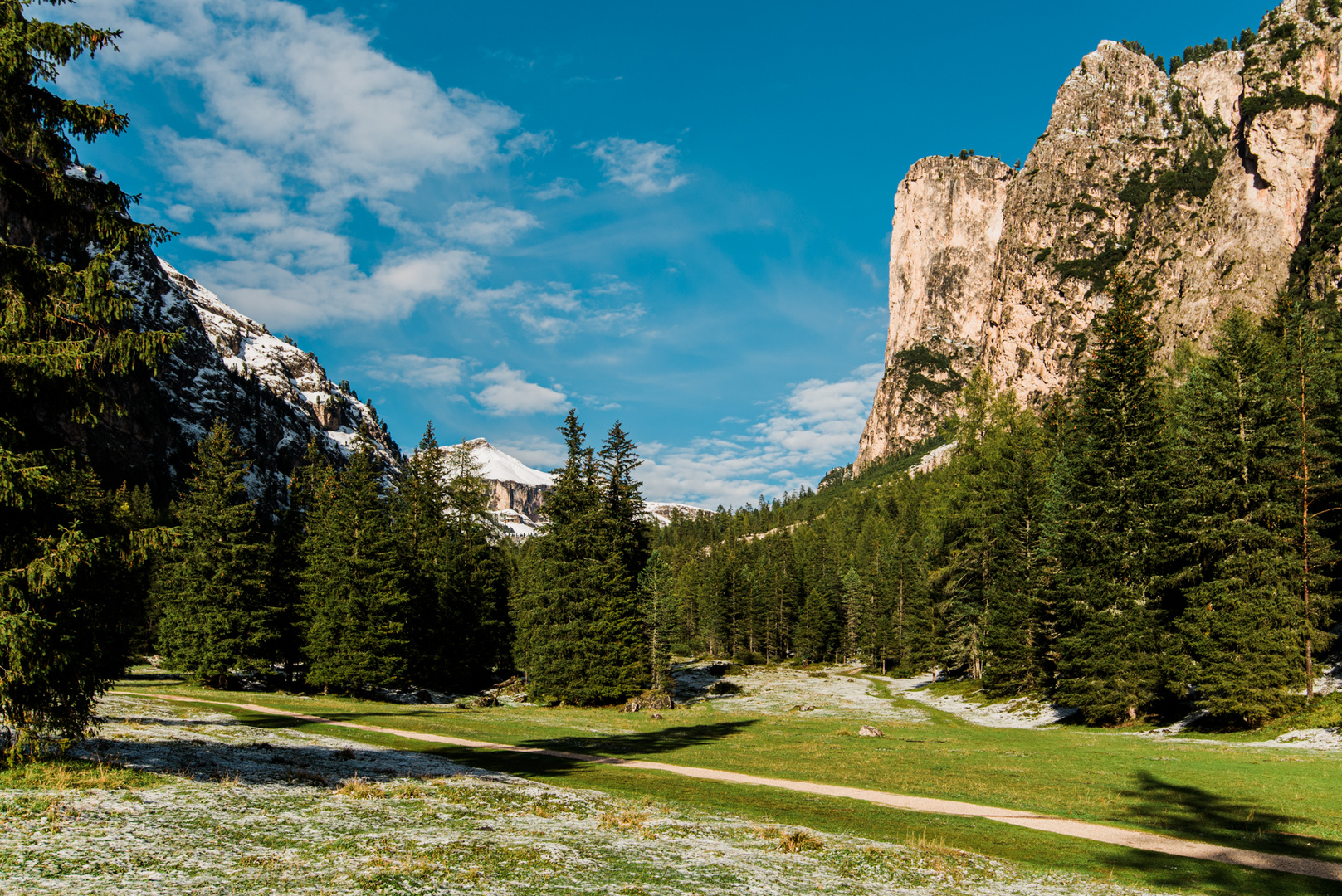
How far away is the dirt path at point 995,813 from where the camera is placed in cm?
1237

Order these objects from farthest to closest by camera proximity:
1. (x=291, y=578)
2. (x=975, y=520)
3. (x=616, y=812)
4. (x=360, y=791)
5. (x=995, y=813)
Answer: (x=975, y=520), (x=291, y=578), (x=995, y=813), (x=616, y=812), (x=360, y=791)

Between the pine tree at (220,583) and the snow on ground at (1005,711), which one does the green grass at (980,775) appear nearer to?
the pine tree at (220,583)

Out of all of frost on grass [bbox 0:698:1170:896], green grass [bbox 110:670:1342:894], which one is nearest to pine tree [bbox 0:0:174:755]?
frost on grass [bbox 0:698:1170:896]

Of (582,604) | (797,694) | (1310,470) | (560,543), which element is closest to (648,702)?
(582,604)

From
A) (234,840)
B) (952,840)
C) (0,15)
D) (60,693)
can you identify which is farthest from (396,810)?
(0,15)

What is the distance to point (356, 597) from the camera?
43.4m

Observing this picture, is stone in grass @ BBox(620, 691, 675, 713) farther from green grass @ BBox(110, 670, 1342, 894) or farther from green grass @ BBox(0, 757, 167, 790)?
green grass @ BBox(0, 757, 167, 790)

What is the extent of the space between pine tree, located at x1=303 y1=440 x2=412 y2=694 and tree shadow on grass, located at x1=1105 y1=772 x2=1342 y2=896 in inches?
1528

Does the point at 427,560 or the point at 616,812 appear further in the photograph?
the point at 427,560

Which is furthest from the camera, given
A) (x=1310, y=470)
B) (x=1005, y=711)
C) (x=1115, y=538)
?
(x=1005, y=711)

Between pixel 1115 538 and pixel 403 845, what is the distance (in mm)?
39342

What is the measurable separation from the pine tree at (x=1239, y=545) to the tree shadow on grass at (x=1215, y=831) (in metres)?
15.4

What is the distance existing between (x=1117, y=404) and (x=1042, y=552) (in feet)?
36.4

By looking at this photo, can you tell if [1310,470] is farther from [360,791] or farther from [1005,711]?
[360,791]
